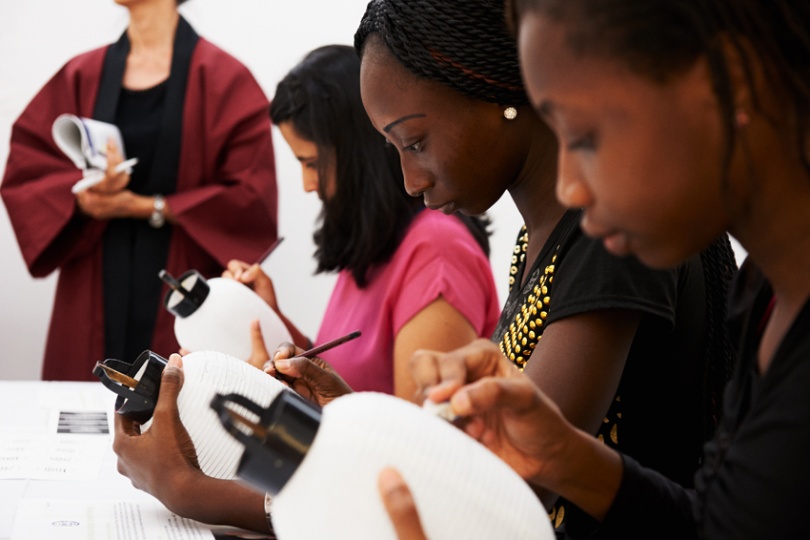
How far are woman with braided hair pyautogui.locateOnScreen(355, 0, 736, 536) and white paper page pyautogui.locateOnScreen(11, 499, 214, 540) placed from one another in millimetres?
356

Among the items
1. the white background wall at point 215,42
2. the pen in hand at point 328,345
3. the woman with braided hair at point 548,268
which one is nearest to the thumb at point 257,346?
the pen in hand at point 328,345

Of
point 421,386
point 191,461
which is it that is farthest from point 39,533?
point 421,386

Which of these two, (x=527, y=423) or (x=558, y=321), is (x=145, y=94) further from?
(x=527, y=423)

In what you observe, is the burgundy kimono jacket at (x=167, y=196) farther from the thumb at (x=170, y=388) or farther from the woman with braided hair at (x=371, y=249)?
the thumb at (x=170, y=388)

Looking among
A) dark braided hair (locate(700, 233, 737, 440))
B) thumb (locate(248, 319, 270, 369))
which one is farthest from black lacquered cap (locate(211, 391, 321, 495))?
thumb (locate(248, 319, 270, 369))

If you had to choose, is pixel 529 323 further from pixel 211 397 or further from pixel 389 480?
pixel 389 480

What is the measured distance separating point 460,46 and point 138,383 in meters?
0.42

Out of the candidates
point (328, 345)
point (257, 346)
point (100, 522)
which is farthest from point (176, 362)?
point (257, 346)

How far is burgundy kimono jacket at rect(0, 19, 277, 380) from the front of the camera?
2264 millimetres

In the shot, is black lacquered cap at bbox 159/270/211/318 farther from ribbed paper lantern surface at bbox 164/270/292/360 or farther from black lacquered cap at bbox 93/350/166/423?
black lacquered cap at bbox 93/350/166/423

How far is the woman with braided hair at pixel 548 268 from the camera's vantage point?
83 centimetres

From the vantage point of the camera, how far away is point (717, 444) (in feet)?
1.97

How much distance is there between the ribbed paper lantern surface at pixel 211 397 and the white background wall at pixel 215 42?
2048mm

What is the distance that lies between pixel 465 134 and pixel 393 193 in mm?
698
